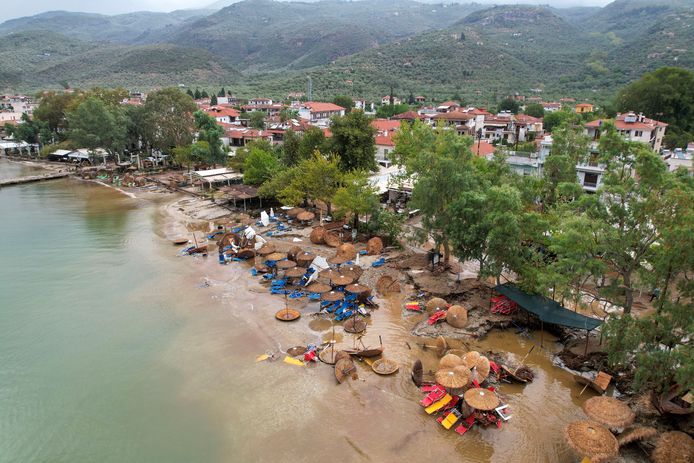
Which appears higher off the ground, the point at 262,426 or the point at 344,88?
the point at 344,88

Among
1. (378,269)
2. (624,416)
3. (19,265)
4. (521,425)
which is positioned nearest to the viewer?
(624,416)

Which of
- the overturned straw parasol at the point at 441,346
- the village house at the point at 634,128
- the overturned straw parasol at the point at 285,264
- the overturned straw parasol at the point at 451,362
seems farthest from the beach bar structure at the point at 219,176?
the village house at the point at 634,128

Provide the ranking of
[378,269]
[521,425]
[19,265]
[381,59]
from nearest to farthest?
[521,425]
[378,269]
[19,265]
[381,59]

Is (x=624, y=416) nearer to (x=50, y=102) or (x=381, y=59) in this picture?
(x=50, y=102)

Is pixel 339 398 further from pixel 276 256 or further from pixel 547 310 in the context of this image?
pixel 276 256

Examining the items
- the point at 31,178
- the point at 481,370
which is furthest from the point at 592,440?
the point at 31,178

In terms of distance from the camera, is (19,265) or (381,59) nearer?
(19,265)

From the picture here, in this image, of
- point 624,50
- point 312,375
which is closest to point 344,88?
point 624,50
